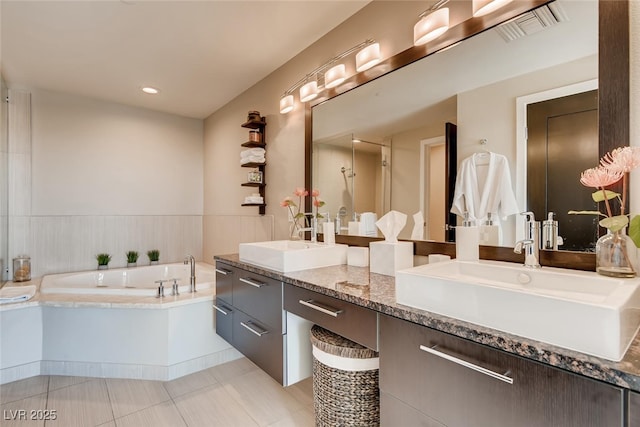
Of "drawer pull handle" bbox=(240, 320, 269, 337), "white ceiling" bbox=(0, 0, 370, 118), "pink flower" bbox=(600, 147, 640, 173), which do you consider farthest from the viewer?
"white ceiling" bbox=(0, 0, 370, 118)

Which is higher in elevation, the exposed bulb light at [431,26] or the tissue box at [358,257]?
the exposed bulb light at [431,26]

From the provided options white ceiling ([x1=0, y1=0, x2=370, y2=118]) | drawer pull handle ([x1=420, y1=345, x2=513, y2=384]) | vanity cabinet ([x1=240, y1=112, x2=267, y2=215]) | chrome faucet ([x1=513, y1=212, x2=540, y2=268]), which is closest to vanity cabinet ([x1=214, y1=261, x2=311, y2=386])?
drawer pull handle ([x1=420, y1=345, x2=513, y2=384])

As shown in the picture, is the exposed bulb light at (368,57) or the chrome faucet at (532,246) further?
the exposed bulb light at (368,57)

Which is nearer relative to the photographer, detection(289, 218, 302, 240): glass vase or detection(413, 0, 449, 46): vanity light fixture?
detection(413, 0, 449, 46): vanity light fixture

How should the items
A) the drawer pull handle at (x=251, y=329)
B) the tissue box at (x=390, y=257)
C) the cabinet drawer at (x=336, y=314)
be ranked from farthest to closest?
the drawer pull handle at (x=251, y=329)
the tissue box at (x=390, y=257)
the cabinet drawer at (x=336, y=314)

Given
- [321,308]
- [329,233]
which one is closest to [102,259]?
[329,233]

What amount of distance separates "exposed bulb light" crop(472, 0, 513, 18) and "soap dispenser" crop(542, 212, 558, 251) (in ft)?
2.93

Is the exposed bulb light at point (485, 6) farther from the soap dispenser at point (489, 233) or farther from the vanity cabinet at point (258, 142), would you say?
the vanity cabinet at point (258, 142)

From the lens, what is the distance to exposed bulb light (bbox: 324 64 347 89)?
2049mm

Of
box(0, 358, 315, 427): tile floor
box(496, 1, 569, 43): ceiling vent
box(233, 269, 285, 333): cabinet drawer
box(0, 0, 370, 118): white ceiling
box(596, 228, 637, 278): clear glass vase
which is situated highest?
box(0, 0, 370, 118): white ceiling

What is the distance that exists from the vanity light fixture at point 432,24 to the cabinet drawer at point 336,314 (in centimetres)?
133

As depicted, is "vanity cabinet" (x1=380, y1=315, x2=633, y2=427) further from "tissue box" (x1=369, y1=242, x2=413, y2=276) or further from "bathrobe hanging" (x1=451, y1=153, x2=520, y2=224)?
"bathrobe hanging" (x1=451, y1=153, x2=520, y2=224)

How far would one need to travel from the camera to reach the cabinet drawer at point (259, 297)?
164cm

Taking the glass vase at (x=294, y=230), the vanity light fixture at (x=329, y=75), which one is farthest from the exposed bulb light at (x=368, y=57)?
the glass vase at (x=294, y=230)
